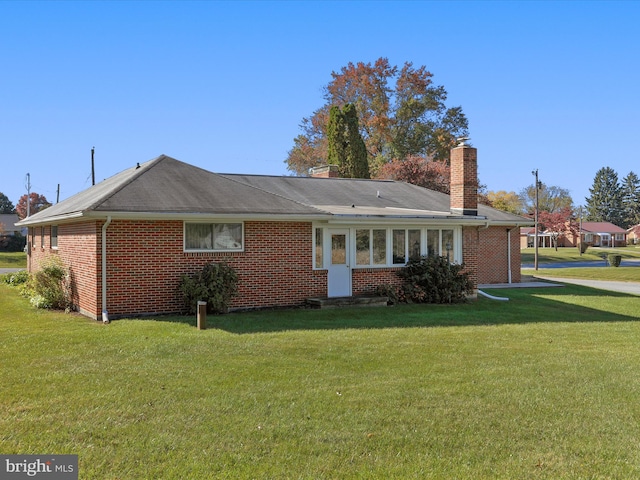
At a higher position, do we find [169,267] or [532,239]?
[532,239]

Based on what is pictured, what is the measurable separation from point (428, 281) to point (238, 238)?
18.9 ft

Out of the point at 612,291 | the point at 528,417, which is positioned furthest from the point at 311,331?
the point at 612,291

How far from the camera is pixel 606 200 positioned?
112312 mm

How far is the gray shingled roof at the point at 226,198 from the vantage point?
14.1 metres

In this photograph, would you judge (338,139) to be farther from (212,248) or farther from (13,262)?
(13,262)

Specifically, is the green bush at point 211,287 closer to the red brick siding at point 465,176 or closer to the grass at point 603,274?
the red brick siding at point 465,176

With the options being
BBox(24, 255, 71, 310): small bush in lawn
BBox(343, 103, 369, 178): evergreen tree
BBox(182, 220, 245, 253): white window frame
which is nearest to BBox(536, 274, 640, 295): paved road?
BBox(343, 103, 369, 178): evergreen tree

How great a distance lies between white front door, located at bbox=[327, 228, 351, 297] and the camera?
16.6 meters

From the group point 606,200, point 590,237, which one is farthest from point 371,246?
point 606,200

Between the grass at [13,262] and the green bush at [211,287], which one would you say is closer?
the green bush at [211,287]

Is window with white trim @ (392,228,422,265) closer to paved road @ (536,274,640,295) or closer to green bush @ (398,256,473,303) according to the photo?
green bush @ (398,256,473,303)

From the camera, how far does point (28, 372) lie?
8.52 m

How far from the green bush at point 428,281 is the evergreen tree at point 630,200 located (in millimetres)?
105866

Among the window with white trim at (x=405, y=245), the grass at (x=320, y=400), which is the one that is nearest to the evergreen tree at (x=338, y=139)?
the window with white trim at (x=405, y=245)
